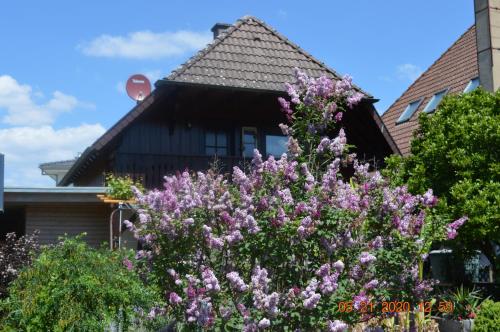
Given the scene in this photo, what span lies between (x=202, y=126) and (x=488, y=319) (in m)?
10.3

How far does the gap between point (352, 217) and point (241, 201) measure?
1.03 m

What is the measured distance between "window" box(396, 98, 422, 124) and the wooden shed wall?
1125 cm

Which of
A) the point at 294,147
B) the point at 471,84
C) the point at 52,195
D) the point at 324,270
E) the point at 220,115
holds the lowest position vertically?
the point at 324,270

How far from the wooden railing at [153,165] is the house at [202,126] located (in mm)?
24

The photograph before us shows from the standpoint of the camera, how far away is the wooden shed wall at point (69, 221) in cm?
1634

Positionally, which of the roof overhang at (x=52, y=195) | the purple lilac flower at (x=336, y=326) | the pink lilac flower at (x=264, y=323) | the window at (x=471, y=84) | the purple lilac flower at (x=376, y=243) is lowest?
the purple lilac flower at (x=336, y=326)

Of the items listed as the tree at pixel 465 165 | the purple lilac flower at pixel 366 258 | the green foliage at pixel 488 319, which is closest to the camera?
the purple lilac flower at pixel 366 258

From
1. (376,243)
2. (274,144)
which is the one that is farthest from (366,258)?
(274,144)

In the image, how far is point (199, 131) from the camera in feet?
59.8

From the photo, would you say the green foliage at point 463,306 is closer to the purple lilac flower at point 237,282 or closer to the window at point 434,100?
the purple lilac flower at point 237,282

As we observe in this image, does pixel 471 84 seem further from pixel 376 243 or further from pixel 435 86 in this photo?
pixel 376 243

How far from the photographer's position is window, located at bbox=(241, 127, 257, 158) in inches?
731

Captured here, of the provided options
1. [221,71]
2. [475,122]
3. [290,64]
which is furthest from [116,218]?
[475,122]

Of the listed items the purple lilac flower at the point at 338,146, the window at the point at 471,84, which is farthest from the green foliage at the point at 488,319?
the window at the point at 471,84
